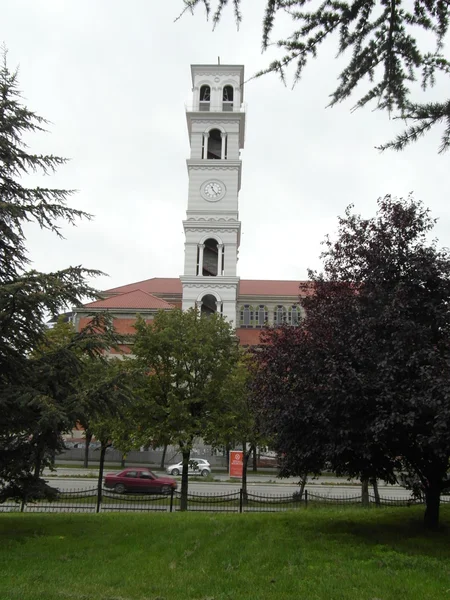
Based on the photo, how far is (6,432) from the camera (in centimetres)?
1156

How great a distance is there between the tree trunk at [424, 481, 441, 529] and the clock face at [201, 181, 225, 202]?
39933mm

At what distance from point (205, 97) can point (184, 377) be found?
3912 centimetres

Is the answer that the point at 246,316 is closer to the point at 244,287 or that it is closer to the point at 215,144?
the point at 244,287

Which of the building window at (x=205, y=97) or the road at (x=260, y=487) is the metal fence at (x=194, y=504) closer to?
the road at (x=260, y=487)

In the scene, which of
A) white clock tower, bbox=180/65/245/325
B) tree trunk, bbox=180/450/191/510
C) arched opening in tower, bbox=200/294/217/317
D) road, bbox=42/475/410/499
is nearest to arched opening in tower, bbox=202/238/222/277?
white clock tower, bbox=180/65/245/325

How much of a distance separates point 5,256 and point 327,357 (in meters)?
7.96

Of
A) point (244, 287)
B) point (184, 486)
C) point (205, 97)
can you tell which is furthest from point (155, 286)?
point (184, 486)

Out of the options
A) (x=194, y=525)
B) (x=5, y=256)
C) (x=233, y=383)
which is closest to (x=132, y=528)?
(x=194, y=525)

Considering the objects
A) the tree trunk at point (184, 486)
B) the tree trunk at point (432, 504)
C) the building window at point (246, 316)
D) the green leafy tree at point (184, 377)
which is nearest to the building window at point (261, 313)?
the building window at point (246, 316)

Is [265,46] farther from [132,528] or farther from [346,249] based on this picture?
[132,528]

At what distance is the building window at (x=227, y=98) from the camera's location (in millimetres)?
52688

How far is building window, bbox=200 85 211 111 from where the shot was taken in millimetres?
52656

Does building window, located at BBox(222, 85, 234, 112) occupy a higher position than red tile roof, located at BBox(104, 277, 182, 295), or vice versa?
building window, located at BBox(222, 85, 234, 112)

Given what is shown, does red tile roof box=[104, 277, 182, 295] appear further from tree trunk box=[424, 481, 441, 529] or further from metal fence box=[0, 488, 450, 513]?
tree trunk box=[424, 481, 441, 529]
